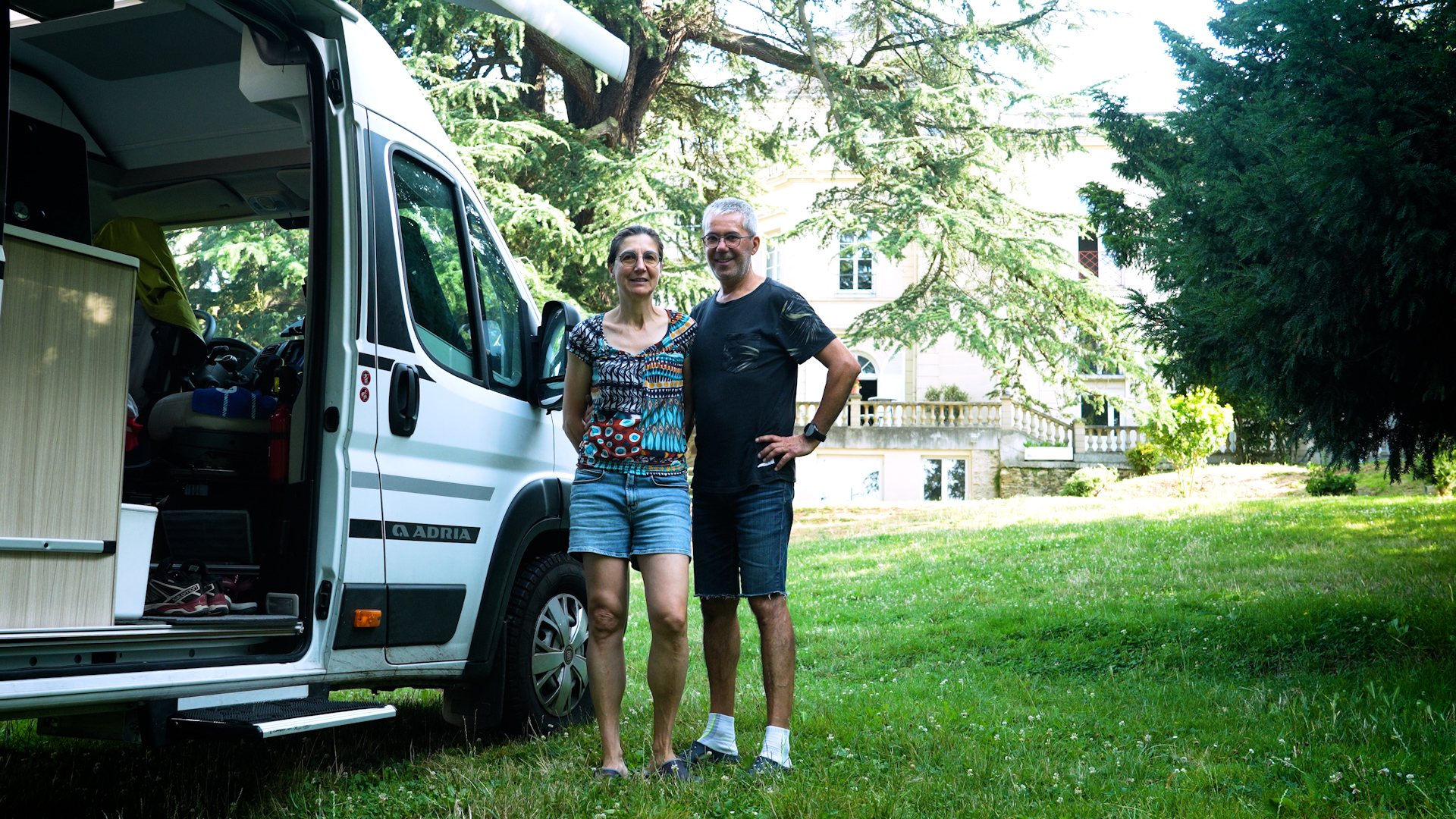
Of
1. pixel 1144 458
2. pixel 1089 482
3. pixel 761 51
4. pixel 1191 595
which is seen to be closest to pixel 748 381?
pixel 1191 595

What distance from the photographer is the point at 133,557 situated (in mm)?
3639

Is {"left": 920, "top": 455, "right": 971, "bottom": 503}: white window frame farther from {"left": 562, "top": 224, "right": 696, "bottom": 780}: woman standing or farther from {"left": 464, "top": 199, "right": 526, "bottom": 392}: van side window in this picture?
{"left": 562, "top": 224, "right": 696, "bottom": 780}: woman standing

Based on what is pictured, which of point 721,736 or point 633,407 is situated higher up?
point 633,407

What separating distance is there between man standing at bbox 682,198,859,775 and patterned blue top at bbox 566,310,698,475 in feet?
0.42

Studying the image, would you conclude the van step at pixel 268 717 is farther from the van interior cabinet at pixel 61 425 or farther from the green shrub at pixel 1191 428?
the green shrub at pixel 1191 428

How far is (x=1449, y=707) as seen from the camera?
507 cm

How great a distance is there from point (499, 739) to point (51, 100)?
3.62 meters

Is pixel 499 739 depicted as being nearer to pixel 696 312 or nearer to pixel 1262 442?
pixel 696 312

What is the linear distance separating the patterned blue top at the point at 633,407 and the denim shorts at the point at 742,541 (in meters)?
0.26

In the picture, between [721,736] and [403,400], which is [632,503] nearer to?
[403,400]

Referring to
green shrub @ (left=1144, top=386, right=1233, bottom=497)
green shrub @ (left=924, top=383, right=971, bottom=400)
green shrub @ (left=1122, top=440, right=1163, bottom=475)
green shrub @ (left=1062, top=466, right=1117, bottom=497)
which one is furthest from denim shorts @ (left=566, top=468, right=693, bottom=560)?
green shrub @ (left=924, top=383, right=971, bottom=400)

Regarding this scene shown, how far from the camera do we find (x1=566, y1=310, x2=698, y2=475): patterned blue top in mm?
4391

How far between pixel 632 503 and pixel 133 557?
1.65m

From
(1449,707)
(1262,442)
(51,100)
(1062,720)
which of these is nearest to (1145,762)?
(1062,720)
